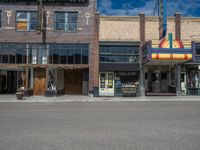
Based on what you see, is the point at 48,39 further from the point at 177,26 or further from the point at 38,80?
the point at 177,26

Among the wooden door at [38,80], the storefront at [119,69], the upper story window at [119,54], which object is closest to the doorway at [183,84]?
the storefront at [119,69]

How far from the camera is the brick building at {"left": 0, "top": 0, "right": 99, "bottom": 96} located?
91.4 ft

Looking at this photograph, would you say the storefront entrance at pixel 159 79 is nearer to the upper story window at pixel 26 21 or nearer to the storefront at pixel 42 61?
the storefront at pixel 42 61

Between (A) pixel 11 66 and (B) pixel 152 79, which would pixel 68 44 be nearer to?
(A) pixel 11 66

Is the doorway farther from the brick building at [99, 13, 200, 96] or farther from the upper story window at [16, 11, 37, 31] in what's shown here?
the upper story window at [16, 11, 37, 31]

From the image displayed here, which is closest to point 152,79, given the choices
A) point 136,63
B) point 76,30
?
point 136,63

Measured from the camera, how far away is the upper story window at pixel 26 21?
2808 cm

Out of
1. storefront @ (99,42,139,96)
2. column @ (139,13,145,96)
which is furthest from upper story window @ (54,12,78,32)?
column @ (139,13,145,96)

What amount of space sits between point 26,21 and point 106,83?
10.3 metres

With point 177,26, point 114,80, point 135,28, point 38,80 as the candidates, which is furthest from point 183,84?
point 38,80

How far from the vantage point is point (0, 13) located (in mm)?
28156

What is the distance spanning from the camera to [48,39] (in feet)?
91.9
